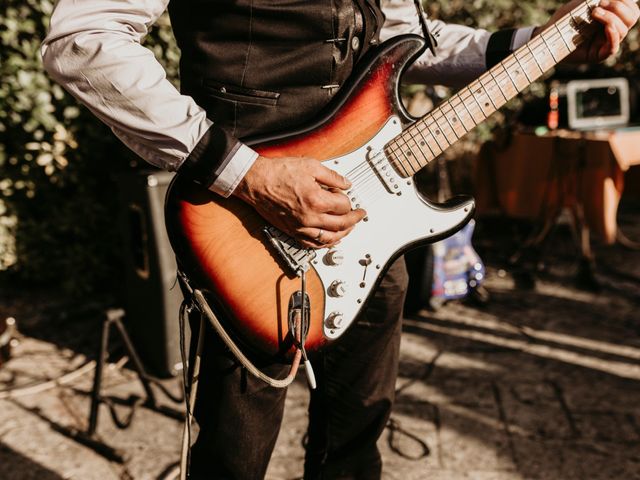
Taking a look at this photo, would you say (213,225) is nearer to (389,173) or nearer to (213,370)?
(213,370)

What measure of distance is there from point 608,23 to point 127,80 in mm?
1177

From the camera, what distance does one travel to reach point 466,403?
293 cm

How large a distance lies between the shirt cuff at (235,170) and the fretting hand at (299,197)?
0.04ft

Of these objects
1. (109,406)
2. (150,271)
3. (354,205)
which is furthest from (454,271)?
(354,205)

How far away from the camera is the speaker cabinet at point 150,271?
2975 millimetres

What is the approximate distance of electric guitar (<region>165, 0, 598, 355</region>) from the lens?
137 centimetres

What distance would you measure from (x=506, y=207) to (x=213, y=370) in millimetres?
3948

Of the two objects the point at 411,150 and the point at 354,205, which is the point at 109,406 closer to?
the point at 354,205

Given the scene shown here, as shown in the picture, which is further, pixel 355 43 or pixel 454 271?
pixel 454 271

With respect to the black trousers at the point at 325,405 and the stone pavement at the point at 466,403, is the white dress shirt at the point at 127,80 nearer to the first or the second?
the black trousers at the point at 325,405

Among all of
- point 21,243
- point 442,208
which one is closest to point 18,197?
point 21,243

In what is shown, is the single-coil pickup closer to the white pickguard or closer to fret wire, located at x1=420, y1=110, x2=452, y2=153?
the white pickguard

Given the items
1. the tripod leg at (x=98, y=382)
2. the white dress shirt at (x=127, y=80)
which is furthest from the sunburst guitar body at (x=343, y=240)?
the tripod leg at (x=98, y=382)

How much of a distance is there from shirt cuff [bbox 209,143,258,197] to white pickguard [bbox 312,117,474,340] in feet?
0.79
